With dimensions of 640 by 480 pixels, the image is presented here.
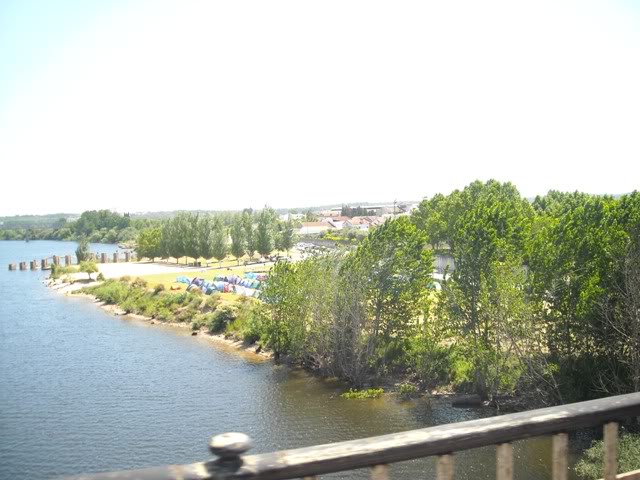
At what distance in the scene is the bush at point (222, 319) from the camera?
1428 inches

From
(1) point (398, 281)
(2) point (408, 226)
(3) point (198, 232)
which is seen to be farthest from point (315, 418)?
(3) point (198, 232)

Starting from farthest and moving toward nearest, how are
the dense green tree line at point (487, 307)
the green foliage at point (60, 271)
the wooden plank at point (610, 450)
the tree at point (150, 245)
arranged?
the tree at point (150, 245), the green foliage at point (60, 271), the dense green tree line at point (487, 307), the wooden plank at point (610, 450)

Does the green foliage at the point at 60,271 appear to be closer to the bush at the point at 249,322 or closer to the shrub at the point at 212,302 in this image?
the shrub at the point at 212,302

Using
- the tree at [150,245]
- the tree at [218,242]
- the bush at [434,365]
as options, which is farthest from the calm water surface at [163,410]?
the tree at [150,245]

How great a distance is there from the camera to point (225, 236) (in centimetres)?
6894

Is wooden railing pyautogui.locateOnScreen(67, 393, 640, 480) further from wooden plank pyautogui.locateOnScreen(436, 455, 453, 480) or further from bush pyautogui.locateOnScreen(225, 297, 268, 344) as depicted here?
bush pyautogui.locateOnScreen(225, 297, 268, 344)

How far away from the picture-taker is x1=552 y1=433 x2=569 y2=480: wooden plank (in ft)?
8.82

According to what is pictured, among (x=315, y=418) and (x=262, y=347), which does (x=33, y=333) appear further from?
(x=315, y=418)

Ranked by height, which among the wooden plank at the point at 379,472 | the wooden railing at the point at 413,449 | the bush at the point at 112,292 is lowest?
the bush at the point at 112,292

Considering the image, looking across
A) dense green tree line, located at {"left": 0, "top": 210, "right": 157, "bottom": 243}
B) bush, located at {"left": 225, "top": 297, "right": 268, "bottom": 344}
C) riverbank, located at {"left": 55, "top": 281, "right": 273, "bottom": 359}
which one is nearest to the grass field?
riverbank, located at {"left": 55, "top": 281, "right": 273, "bottom": 359}

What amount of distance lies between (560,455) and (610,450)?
311 millimetres

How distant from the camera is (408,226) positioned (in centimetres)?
2641

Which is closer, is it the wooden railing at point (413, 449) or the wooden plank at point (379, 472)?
the wooden railing at point (413, 449)

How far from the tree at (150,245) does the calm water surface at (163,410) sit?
43725 millimetres
